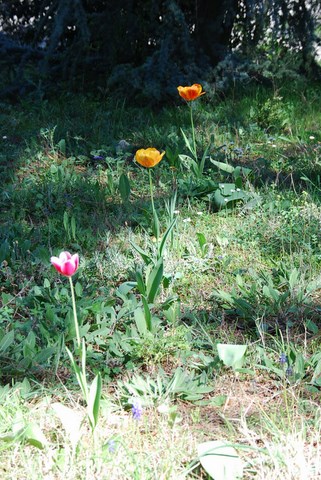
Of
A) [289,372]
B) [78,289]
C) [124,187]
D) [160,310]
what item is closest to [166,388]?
[289,372]

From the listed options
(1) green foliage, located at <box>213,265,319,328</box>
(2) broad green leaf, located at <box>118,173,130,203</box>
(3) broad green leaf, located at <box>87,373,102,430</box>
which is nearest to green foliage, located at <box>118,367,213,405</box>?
(3) broad green leaf, located at <box>87,373,102,430</box>

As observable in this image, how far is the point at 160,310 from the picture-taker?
8.29 ft

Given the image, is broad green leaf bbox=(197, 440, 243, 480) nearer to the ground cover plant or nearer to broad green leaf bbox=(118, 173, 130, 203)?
the ground cover plant

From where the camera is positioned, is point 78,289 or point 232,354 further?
Result: point 78,289

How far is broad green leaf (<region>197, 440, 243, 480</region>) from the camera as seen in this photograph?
1.67m

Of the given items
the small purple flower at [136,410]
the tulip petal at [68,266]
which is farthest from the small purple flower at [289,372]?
the tulip petal at [68,266]

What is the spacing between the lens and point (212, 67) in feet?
18.1

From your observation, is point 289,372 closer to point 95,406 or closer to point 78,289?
point 95,406

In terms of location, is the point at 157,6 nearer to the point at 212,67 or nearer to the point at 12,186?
the point at 212,67

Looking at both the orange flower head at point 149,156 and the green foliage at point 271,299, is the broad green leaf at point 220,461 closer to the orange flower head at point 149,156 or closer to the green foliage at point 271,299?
the green foliage at point 271,299

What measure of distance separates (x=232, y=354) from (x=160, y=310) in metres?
0.47

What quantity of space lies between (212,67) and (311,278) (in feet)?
10.9

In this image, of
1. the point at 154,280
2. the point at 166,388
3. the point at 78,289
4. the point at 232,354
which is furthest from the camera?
the point at 78,289

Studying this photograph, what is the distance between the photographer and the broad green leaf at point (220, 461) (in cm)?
167
